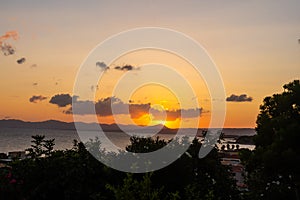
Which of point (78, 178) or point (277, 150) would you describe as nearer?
point (78, 178)

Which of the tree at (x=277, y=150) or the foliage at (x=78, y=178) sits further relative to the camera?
the tree at (x=277, y=150)

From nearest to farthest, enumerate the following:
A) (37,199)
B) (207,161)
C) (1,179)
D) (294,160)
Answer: (1,179), (37,199), (207,161), (294,160)

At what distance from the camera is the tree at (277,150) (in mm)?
15195

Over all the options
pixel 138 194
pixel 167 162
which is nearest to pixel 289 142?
pixel 167 162

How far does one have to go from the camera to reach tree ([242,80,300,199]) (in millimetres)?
15195

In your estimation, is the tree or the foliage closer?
the foliage

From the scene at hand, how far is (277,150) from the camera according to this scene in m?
15.4

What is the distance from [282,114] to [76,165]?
10.5m

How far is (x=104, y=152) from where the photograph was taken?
10680mm

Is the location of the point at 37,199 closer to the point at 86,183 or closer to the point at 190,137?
the point at 86,183

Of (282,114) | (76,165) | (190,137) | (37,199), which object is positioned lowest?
(37,199)

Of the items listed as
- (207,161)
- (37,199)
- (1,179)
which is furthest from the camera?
(207,161)

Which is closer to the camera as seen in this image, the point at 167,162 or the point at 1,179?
the point at 1,179

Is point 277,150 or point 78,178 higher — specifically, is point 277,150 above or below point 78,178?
above
